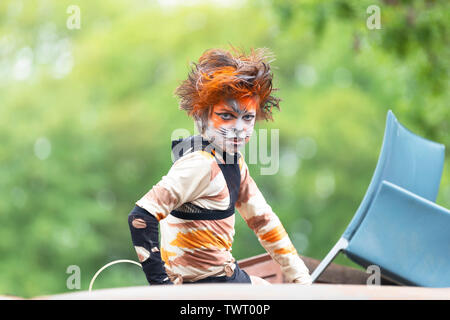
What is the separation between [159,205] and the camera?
1.58 meters

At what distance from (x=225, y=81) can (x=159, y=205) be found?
394 mm

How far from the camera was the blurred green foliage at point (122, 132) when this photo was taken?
10.6 metres

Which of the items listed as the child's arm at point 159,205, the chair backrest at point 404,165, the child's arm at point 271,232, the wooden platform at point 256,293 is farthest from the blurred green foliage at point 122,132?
the wooden platform at point 256,293

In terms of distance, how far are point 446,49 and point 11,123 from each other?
7762 millimetres

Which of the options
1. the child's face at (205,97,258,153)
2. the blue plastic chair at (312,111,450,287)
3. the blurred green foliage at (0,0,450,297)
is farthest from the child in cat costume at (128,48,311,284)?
the blurred green foliage at (0,0,450,297)

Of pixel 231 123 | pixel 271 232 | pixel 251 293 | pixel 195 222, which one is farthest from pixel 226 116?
pixel 251 293

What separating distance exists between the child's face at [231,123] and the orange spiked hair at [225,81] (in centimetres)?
2

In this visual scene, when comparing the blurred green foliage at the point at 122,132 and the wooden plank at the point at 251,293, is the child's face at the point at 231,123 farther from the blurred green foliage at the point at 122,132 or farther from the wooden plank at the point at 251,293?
the blurred green foliage at the point at 122,132

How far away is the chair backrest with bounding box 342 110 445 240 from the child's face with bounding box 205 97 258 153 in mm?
614

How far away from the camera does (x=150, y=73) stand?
12.8 m

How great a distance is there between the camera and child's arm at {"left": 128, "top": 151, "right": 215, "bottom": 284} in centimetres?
156

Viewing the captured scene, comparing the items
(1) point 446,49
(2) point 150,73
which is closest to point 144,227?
(1) point 446,49

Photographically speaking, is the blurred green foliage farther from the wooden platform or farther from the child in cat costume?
the wooden platform
